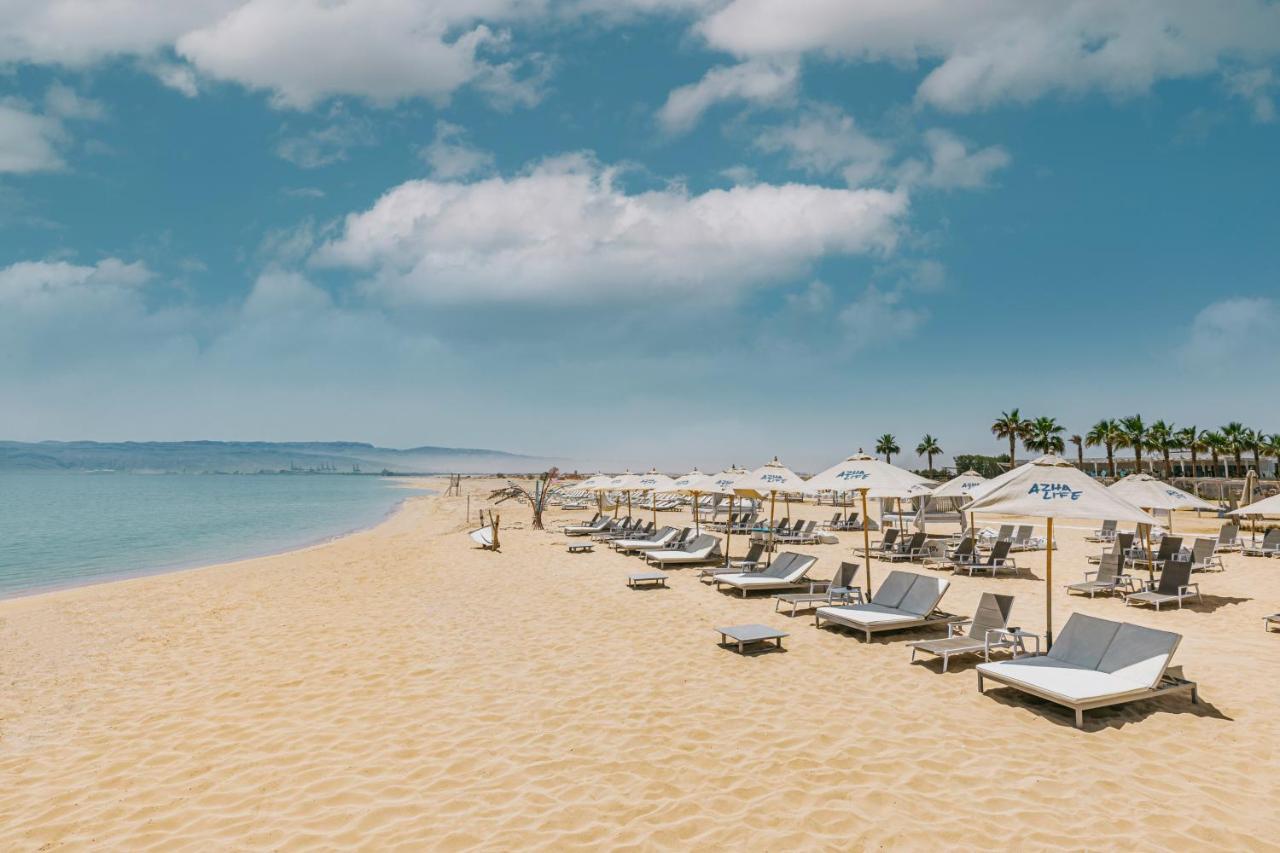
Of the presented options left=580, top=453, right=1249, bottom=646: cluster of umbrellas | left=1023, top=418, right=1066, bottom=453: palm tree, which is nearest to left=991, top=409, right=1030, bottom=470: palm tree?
left=1023, top=418, right=1066, bottom=453: palm tree

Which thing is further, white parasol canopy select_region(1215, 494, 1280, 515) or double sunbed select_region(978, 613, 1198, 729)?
white parasol canopy select_region(1215, 494, 1280, 515)

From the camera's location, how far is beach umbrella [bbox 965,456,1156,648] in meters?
7.84

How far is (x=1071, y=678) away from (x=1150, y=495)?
11449 mm

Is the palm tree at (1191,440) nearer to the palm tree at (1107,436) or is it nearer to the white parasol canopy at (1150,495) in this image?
the palm tree at (1107,436)

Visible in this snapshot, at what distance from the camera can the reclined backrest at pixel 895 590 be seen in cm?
1052

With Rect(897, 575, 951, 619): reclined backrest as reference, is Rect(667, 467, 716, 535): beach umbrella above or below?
above

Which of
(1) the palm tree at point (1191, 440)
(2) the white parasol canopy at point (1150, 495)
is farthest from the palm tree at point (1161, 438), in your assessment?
(2) the white parasol canopy at point (1150, 495)

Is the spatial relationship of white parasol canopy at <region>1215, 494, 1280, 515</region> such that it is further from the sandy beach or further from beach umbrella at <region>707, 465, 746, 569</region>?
beach umbrella at <region>707, 465, 746, 569</region>

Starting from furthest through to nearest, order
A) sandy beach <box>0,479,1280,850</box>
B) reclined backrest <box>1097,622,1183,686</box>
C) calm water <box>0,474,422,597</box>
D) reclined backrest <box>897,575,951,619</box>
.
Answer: calm water <box>0,474,422,597</box>, reclined backrest <box>897,575,951,619</box>, reclined backrest <box>1097,622,1183,686</box>, sandy beach <box>0,479,1280,850</box>

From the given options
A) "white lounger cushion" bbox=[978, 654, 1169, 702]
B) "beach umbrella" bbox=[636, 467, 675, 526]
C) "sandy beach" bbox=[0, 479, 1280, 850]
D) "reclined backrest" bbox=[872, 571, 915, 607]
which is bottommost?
"sandy beach" bbox=[0, 479, 1280, 850]

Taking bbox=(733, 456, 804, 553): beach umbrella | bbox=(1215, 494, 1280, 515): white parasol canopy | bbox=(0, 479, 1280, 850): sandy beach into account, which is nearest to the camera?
bbox=(0, 479, 1280, 850): sandy beach

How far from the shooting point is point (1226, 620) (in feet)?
35.5

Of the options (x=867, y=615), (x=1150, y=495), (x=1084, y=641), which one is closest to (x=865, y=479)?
(x=867, y=615)

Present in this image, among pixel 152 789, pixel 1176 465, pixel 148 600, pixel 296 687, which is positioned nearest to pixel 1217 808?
pixel 152 789
